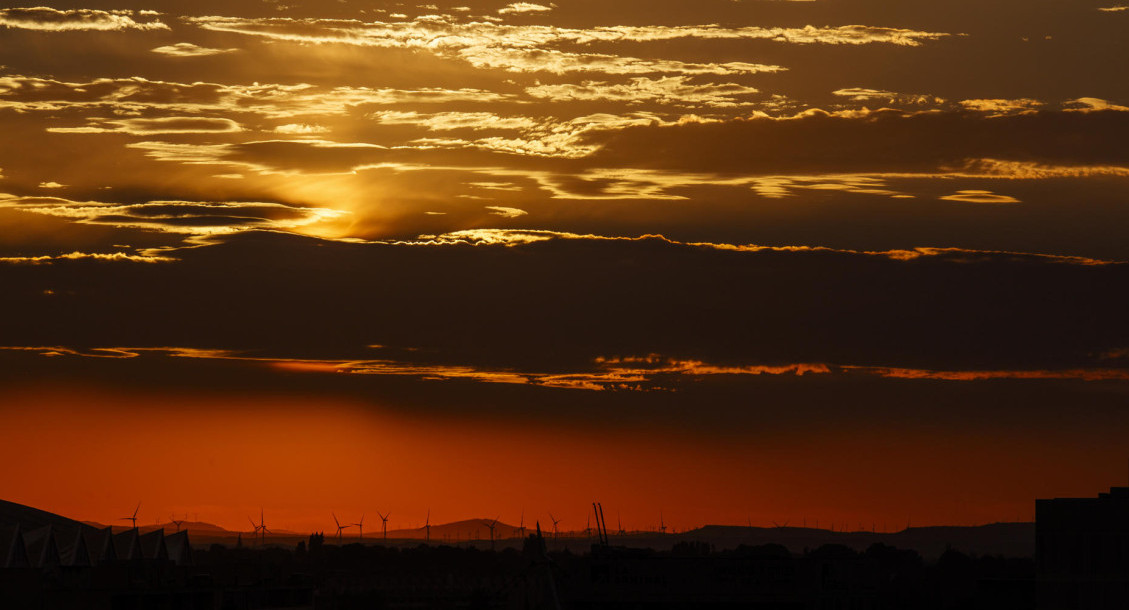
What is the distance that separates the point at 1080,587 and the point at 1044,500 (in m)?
9.57

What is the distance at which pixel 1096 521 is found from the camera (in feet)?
597

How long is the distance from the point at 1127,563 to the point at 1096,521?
5093 millimetres

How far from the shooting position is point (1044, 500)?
185875mm

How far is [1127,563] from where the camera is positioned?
18000 cm

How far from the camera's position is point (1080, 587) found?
182m

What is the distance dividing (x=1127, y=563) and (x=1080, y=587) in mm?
5407

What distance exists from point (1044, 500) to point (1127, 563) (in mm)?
10602

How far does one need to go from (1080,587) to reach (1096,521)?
22.7ft
